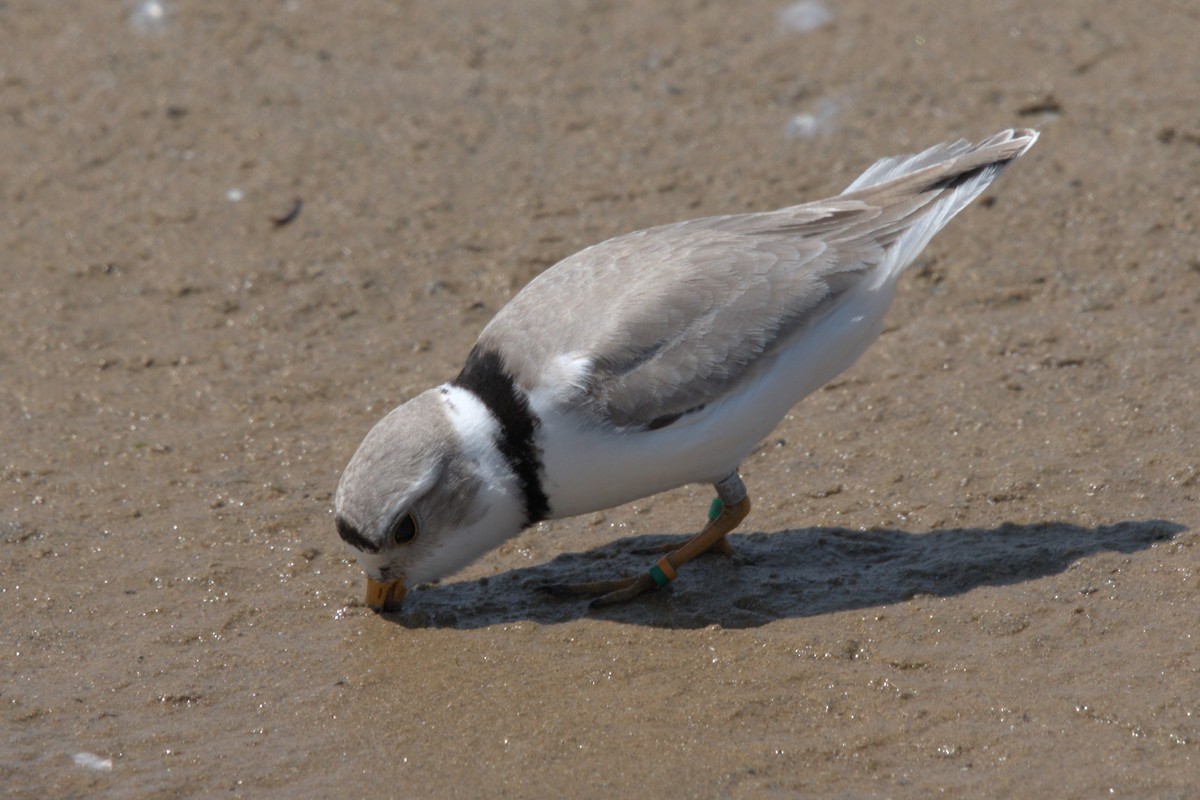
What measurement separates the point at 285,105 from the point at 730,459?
4.81m

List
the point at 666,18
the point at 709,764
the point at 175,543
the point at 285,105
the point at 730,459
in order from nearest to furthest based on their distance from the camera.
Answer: the point at 709,764 → the point at 730,459 → the point at 175,543 → the point at 285,105 → the point at 666,18

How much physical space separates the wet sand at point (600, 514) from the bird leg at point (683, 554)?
0.08 meters

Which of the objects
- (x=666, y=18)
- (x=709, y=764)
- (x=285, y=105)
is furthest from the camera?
(x=666, y=18)

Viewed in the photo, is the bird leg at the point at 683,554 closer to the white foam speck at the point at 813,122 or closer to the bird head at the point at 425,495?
the bird head at the point at 425,495

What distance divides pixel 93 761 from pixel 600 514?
2286mm

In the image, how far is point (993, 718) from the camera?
14.8 feet

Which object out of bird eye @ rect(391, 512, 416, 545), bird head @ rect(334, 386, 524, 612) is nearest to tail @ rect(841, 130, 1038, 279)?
bird head @ rect(334, 386, 524, 612)

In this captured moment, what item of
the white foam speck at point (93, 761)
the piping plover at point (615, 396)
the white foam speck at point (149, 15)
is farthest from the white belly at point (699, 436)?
the white foam speck at point (149, 15)

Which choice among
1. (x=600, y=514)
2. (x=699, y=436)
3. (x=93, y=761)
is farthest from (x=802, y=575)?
(x=93, y=761)

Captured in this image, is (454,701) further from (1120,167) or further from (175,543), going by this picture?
(1120,167)

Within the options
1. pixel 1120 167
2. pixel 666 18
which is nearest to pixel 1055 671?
pixel 1120 167

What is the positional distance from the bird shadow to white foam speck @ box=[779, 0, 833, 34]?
4612 mm

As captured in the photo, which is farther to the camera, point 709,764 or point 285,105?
point 285,105

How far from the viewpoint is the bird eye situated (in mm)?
5043
